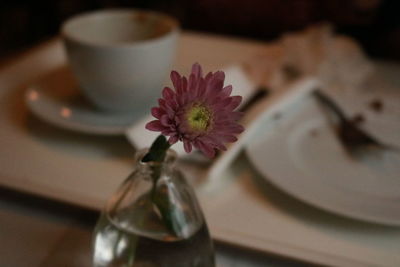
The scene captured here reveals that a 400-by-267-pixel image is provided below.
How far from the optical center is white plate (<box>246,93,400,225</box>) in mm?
359

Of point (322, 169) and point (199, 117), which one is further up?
point (199, 117)

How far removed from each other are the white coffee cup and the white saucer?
0.05 ft

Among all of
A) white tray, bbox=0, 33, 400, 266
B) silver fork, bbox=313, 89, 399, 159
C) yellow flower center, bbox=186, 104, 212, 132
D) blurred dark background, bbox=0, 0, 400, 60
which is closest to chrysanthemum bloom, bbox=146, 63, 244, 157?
yellow flower center, bbox=186, 104, 212, 132

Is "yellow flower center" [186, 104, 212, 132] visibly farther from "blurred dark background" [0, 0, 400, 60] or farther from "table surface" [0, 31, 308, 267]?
"blurred dark background" [0, 0, 400, 60]

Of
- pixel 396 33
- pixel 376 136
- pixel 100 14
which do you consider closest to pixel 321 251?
pixel 376 136

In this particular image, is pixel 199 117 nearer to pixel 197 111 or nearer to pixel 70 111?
pixel 197 111

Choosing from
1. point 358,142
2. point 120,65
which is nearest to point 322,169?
point 358,142

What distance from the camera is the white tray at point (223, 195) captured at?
1.10ft

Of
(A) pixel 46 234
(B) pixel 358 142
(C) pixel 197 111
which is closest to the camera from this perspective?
(C) pixel 197 111

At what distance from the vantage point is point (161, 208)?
27 centimetres

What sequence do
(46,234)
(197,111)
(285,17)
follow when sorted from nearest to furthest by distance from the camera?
(197,111) → (46,234) → (285,17)

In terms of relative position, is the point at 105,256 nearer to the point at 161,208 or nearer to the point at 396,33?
the point at 161,208

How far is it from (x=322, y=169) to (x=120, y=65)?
0.21 m

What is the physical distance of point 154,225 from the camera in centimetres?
27
